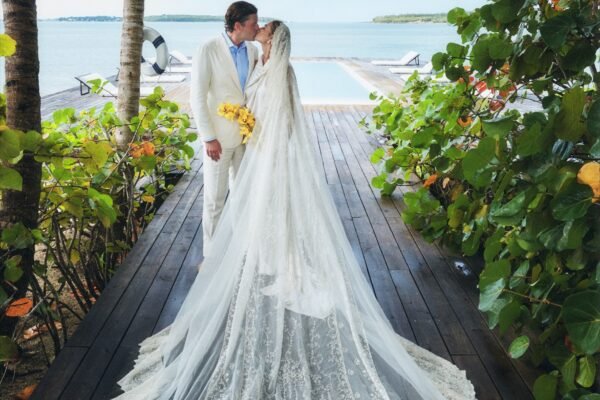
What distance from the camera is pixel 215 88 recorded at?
9.11ft

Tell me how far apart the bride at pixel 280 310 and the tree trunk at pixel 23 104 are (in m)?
0.65

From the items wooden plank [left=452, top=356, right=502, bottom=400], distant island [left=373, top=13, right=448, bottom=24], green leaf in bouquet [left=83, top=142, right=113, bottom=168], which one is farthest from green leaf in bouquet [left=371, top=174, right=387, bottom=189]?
distant island [left=373, top=13, right=448, bottom=24]

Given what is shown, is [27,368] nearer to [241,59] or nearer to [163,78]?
[241,59]

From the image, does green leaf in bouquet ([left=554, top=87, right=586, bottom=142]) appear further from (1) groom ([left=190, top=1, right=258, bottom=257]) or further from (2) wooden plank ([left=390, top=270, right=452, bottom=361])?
(1) groom ([left=190, top=1, right=258, bottom=257])

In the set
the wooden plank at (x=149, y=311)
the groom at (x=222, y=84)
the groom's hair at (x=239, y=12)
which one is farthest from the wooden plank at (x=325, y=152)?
the groom's hair at (x=239, y=12)

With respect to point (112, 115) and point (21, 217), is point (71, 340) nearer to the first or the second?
point (21, 217)

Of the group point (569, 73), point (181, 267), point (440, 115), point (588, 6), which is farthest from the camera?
point (181, 267)

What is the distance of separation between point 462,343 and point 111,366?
1.37m

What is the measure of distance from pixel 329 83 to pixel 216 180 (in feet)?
35.9

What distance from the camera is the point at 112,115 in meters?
3.28

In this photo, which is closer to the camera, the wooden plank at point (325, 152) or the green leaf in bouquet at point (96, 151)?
the green leaf in bouquet at point (96, 151)

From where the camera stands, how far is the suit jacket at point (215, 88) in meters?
2.70

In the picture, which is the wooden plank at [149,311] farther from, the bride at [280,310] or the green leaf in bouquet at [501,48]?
the green leaf in bouquet at [501,48]

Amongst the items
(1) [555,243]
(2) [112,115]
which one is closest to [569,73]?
Answer: (1) [555,243]
